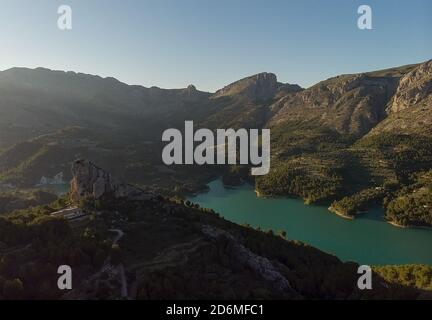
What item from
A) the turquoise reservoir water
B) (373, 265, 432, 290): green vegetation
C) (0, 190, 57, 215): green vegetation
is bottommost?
the turquoise reservoir water

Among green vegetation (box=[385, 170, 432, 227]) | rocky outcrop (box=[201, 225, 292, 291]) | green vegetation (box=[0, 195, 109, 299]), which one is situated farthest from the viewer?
green vegetation (box=[385, 170, 432, 227])

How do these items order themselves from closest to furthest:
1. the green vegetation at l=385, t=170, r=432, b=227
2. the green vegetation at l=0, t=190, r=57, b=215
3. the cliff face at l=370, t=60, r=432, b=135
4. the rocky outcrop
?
the rocky outcrop < the green vegetation at l=385, t=170, r=432, b=227 < the green vegetation at l=0, t=190, r=57, b=215 < the cliff face at l=370, t=60, r=432, b=135

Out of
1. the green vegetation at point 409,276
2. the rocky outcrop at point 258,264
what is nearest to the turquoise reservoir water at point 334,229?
the green vegetation at point 409,276

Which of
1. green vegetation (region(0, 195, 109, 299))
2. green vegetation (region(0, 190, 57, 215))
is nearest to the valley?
green vegetation (region(0, 195, 109, 299))

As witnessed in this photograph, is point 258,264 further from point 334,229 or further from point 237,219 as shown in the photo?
point 237,219

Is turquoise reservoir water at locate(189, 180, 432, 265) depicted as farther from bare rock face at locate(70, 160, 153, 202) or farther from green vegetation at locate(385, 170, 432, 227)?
bare rock face at locate(70, 160, 153, 202)

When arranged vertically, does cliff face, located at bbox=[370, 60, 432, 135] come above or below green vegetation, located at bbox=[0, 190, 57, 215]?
above

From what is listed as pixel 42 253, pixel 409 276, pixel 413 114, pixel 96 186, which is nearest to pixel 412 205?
pixel 409 276

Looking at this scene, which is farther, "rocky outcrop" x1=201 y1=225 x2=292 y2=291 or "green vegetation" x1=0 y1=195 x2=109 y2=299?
"rocky outcrop" x1=201 y1=225 x2=292 y2=291
